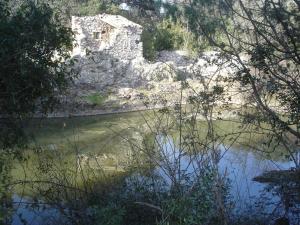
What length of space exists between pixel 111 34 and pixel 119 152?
14.9 m

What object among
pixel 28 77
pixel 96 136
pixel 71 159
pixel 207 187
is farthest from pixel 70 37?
pixel 96 136

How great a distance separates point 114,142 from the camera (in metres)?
13.7

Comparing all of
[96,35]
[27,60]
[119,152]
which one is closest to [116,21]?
[96,35]

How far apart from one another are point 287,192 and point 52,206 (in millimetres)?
3111

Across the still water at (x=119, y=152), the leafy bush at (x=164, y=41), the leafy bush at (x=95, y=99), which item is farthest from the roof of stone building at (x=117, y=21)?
the still water at (x=119, y=152)

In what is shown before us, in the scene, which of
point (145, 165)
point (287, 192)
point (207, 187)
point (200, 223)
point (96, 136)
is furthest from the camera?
point (96, 136)

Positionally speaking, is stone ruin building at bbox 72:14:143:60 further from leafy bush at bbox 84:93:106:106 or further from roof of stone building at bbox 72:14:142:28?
leafy bush at bbox 84:93:106:106

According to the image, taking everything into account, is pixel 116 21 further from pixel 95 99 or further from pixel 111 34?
pixel 95 99

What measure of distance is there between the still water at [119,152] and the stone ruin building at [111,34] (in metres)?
7.39

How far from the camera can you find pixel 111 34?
2575 centimetres

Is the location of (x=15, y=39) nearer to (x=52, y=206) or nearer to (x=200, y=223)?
(x=52, y=206)

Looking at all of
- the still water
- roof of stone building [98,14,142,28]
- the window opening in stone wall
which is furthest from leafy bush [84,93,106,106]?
roof of stone building [98,14,142,28]

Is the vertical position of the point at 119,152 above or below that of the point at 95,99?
below

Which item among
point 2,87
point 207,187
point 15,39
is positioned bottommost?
point 207,187
